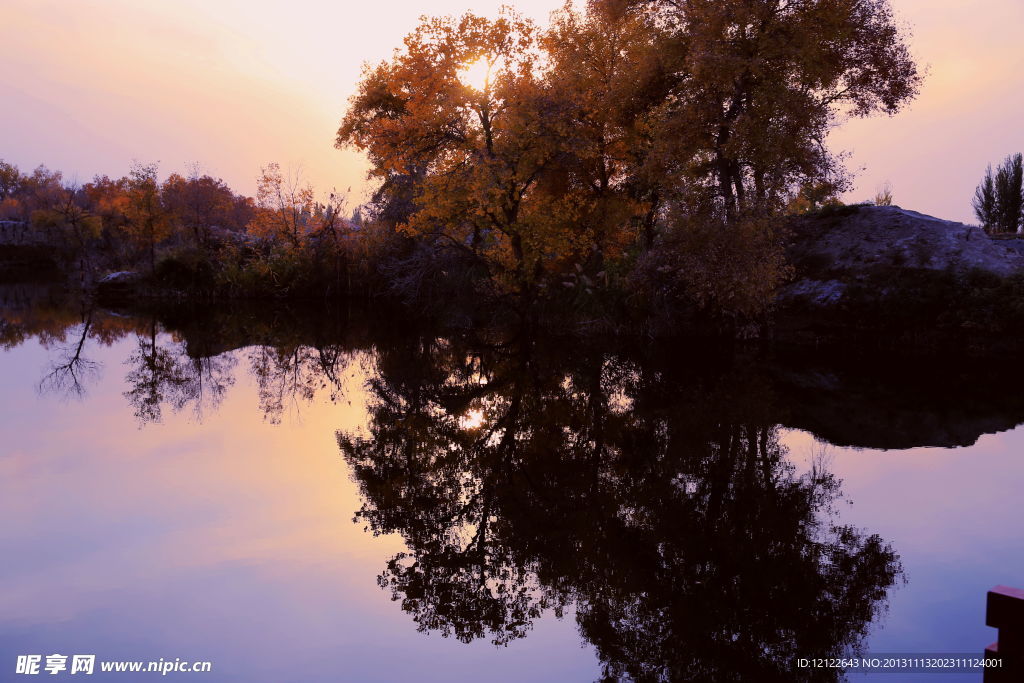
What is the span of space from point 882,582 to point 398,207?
28.1m

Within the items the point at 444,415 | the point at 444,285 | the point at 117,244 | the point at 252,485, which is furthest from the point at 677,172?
the point at 117,244

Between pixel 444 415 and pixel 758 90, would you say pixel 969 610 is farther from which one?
pixel 758 90

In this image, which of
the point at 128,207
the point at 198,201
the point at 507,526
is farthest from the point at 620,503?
the point at 198,201

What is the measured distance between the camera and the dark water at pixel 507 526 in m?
4.35

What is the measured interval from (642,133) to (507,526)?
743 inches

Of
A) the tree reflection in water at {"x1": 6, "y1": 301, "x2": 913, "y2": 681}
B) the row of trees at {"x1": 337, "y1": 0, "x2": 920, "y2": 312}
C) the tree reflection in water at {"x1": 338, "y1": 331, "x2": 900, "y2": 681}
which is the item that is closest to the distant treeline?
the row of trees at {"x1": 337, "y1": 0, "x2": 920, "y2": 312}

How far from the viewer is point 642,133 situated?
22062 millimetres

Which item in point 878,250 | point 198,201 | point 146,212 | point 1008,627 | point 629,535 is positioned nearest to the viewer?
point 1008,627

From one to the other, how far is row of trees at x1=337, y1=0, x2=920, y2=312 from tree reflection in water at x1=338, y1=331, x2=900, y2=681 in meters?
9.41

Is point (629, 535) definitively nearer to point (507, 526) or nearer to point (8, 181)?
point (507, 526)

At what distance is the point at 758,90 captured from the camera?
700 inches

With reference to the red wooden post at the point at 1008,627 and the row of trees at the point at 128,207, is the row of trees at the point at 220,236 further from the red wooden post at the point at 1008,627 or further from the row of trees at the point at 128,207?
the red wooden post at the point at 1008,627

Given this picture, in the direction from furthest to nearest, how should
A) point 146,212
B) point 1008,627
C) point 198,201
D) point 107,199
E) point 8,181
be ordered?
point 8,181 → point 107,199 → point 198,201 → point 146,212 → point 1008,627

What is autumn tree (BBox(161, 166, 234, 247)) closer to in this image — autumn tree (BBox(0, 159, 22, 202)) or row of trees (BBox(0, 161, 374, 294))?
row of trees (BBox(0, 161, 374, 294))
